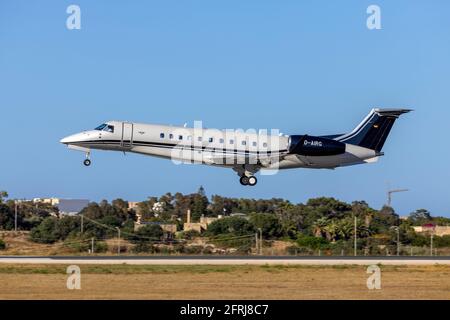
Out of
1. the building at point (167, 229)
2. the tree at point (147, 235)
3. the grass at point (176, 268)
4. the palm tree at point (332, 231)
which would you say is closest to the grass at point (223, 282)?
the grass at point (176, 268)

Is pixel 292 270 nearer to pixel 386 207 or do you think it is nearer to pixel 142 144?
pixel 142 144

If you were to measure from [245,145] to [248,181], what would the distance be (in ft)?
8.55

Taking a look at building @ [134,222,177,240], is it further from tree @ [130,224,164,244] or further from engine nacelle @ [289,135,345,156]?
engine nacelle @ [289,135,345,156]

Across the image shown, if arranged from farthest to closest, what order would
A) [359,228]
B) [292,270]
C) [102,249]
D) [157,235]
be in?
[359,228], [157,235], [102,249], [292,270]

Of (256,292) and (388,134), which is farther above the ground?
(388,134)

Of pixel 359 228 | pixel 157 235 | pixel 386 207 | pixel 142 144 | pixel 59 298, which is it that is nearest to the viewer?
pixel 59 298

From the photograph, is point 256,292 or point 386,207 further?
point 386,207

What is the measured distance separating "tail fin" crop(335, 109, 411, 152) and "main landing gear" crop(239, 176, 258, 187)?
226 inches

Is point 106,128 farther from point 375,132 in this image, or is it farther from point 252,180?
point 375,132

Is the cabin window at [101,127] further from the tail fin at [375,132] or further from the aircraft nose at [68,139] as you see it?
the tail fin at [375,132]

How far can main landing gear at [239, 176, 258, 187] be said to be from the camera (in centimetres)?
4788

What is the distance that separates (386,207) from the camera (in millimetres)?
102938

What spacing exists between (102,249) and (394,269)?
23.7m
